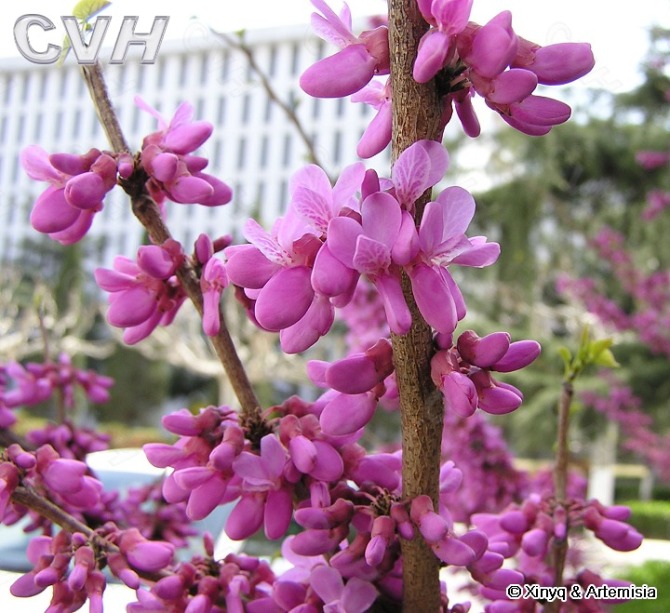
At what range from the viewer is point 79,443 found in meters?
0.76

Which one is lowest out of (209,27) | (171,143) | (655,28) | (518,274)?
(518,274)

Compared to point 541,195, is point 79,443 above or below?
below

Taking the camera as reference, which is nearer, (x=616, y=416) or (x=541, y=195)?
(x=616, y=416)

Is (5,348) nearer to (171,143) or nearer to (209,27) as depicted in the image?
(209,27)

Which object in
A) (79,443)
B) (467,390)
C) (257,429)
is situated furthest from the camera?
(79,443)

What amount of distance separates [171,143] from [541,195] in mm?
5297

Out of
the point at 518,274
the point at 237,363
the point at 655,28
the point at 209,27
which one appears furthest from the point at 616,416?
the point at 237,363

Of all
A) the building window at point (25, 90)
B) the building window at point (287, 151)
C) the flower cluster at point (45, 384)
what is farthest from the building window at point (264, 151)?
the flower cluster at point (45, 384)

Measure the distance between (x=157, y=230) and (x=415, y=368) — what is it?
213mm

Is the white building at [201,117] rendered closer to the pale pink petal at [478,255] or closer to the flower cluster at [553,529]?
the flower cluster at [553,529]

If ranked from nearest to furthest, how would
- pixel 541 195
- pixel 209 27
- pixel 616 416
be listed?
pixel 209 27
pixel 616 416
pixel 541 195

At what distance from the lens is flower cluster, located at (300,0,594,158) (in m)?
0.33

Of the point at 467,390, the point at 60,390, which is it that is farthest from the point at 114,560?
the point at 60,390

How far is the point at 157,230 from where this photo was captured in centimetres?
47
